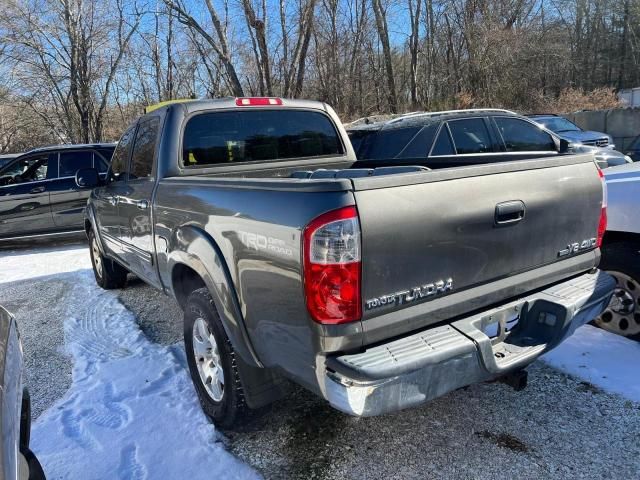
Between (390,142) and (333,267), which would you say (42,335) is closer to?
(333,267)

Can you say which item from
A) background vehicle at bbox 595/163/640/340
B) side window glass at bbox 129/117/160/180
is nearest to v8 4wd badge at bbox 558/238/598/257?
background vehicle at bbox 595/163/640/340

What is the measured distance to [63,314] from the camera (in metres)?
5.43

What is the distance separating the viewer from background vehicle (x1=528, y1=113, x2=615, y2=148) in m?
13.6

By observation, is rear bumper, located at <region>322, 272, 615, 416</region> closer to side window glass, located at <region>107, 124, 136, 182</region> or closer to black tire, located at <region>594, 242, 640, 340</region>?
black tire, located at <region>594, 242, 640, 340</region>

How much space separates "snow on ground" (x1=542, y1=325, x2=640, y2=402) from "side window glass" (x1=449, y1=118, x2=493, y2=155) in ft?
11.4

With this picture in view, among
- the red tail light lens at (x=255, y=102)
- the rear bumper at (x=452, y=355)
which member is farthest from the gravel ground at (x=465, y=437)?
the red tail light lens at (x=255, y=102)

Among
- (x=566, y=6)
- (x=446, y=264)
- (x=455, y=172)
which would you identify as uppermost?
(x=566, y=6)

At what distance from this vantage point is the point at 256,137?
3951mm

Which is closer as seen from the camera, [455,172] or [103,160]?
[455,172]

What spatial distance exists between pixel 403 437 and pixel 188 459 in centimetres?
120

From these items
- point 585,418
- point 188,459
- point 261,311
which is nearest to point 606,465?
point 585,418

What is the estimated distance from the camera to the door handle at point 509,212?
7.88 feet

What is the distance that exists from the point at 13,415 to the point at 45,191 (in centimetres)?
862

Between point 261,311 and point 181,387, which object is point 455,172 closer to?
point 261,311
